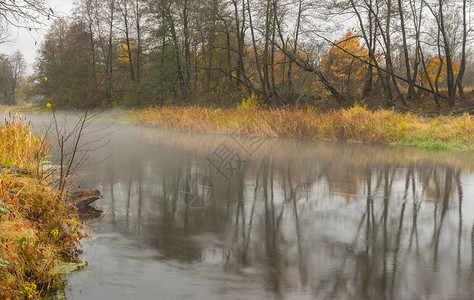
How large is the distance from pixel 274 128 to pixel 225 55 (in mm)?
11787

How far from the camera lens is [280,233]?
5391 millimetres

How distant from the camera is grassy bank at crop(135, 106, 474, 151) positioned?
1537cm

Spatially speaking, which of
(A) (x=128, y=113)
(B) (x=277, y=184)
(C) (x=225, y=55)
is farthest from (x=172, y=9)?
(B) (x=277, y=184)

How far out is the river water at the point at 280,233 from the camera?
3.86 meters

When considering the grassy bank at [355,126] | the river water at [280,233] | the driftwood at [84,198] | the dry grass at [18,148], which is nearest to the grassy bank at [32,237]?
the river water at [280,233]

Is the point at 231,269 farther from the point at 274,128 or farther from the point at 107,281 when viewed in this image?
the point at 274,128

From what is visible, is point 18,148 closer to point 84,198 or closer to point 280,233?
point 84,198

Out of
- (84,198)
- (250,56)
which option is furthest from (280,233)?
(250,56)

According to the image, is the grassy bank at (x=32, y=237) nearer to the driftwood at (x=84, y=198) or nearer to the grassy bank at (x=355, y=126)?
the driftwood at (x=84, y=198)

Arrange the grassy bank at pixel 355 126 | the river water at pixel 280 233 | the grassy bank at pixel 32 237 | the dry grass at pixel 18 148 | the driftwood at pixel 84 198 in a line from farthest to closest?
1. the grassy bank at pixel 355 126
2. the dry grass at pixel 18 148
3. the driftwood at pixel 84 198
4. the river water at pixel 280 233
5. the grassy bank at pixel 32 237

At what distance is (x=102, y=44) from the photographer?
38.6m

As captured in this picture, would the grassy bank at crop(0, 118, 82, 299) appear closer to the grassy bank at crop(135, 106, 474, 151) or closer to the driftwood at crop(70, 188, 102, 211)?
the driftwood at crop(70, 188, 102, 211)

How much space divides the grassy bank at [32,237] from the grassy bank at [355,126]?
1344 cm

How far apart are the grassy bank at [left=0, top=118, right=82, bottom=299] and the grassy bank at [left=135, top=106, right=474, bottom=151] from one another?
44.1 feet
